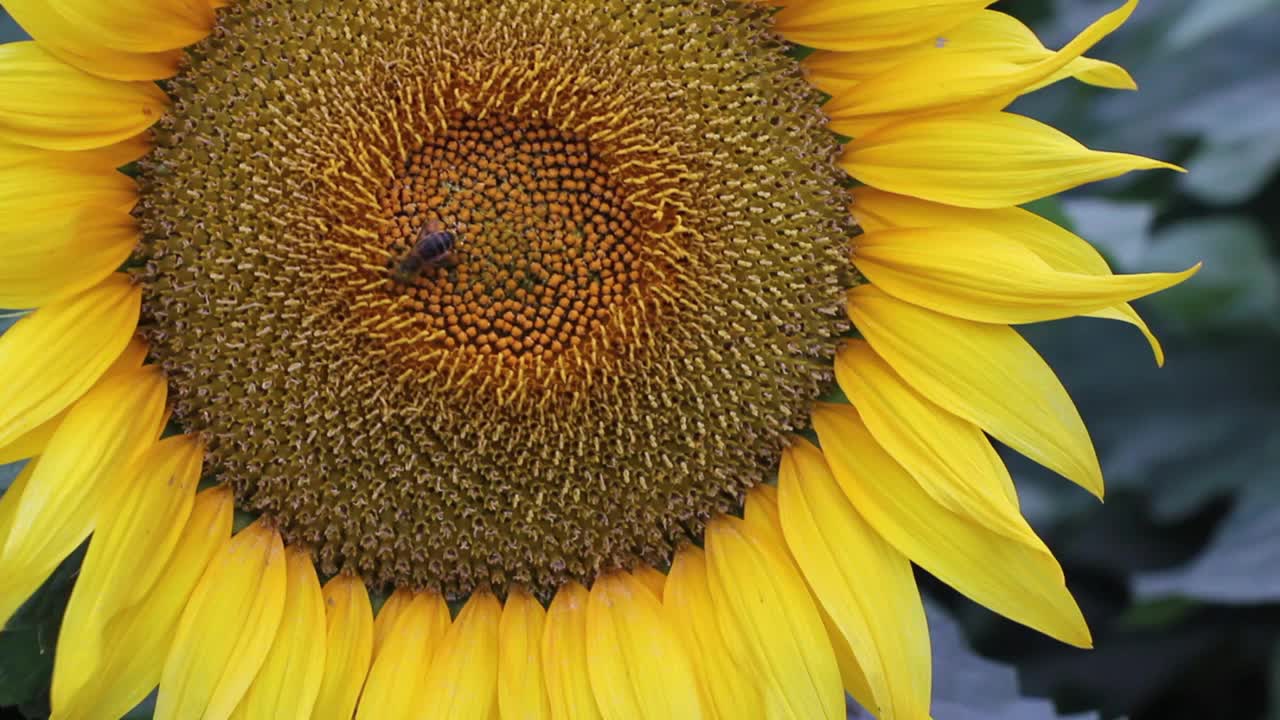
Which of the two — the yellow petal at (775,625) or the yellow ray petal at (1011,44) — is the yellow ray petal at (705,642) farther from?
the yellow ray petal at (1011,44)

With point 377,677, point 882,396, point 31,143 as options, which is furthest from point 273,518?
point 882,396

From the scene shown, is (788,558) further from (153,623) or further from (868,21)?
(153,623)

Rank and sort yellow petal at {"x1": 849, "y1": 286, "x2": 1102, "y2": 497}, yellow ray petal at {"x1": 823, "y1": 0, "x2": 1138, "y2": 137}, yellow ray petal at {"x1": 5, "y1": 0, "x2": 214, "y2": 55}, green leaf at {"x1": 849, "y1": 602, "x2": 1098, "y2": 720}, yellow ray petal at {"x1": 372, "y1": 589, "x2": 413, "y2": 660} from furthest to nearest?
green leaf at {"x1": 849, "y1": 602, "x2": 1098, "y2": 720}, yellow ray petal at {"x1": 372, "y1": 589, "x2": 413, "y2": 660}, yellow petal at {"x1": 849, "y1": 286, "x2": 1102, "y2": 497}, yellow ray petal at {"x1": 823, "y1": 0, "x2": 1138, "y2": 137}, yellow ray petal at {"x1": 5, "y1": 0, "x2": 214, "y2": 55}

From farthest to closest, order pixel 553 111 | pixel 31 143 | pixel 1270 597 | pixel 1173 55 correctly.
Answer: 1. pixel 1173 55
2. pixel 1270 597
3. pixel 553 111
4. pixel 31 143

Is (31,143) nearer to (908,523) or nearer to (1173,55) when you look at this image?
(908,523)

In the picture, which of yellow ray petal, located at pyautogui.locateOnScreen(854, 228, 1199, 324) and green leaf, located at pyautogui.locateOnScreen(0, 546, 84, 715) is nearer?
yellow ray petal, located at pyautogui.locateOnScreen(854, 228, 1199, 324)

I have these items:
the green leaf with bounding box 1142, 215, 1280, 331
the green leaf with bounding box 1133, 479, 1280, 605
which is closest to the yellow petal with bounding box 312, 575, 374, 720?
the green leaf with bounding box 1133, 479, 1280, 605

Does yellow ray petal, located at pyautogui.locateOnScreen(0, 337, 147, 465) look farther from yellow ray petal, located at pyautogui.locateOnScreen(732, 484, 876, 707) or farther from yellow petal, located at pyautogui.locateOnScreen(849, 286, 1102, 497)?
yellow petal, located at pyautogui.locateOnScreen(849, 286, 1102, 497)

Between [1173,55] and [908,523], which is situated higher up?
[1173,55]
